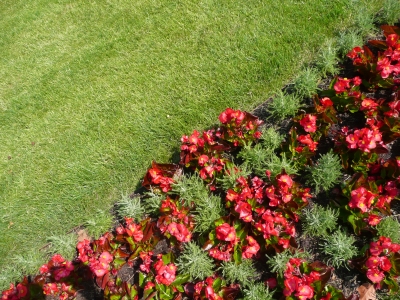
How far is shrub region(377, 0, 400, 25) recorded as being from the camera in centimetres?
345

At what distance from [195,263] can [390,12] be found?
3.04 meters

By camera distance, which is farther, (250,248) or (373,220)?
(250,248)

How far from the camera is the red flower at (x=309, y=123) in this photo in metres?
2.85

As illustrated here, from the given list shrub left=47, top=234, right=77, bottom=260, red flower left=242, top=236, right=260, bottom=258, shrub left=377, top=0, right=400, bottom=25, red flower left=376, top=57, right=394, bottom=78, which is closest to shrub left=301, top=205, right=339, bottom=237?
red flower left=242, top=236, right=260, bottom=258

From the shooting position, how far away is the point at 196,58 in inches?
159

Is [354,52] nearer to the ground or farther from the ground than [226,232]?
farther from the ground

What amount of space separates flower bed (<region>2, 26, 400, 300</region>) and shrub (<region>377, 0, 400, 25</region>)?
0.41 meters

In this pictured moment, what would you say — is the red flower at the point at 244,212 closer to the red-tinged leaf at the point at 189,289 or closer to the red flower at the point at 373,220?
the red-tinged leaf at the point at 189,289

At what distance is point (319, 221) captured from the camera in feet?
8.48

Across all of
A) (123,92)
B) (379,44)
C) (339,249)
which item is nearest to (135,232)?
(339,249)

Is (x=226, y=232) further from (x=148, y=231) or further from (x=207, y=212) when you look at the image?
(x=148, y=231)

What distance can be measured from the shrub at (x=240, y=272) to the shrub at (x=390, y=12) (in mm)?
2750

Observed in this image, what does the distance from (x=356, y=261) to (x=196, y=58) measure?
2.67 m

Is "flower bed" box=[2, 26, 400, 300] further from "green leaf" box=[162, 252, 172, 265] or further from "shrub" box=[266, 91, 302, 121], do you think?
"shrub" box=[266, 91, 302, 121]
